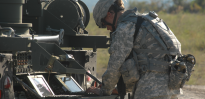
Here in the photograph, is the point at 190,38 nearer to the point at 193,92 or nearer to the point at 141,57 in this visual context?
the point at 193,92

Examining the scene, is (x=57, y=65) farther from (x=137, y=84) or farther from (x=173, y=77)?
(x=173, y=77)

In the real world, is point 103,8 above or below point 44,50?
above

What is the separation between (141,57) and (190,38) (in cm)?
1873

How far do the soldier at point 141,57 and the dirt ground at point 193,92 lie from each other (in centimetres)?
531

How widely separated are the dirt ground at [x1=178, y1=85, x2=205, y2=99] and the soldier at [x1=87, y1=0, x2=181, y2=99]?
531 cm

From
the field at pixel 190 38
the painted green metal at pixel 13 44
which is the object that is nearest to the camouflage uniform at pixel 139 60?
the painted green metal at pixel 13 44

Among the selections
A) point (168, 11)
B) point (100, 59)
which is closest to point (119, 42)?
point (100, 59)

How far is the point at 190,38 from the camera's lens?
69.6 feet

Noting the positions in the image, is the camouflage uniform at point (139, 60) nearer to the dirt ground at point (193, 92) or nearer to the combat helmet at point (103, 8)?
the combat helmet at point (103, 8)

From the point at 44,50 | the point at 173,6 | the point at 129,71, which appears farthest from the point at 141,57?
the point at 173,6

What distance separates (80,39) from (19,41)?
198 cm

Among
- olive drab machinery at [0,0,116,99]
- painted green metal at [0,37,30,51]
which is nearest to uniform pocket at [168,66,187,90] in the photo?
olive drab machinery at [0,0,116,99]

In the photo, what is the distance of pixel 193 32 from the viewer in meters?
23.2

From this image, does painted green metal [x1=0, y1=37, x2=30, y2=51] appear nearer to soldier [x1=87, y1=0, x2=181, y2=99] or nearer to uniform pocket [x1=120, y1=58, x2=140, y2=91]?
soldier [x1=87, y1=0, x2=181, y2=99]
